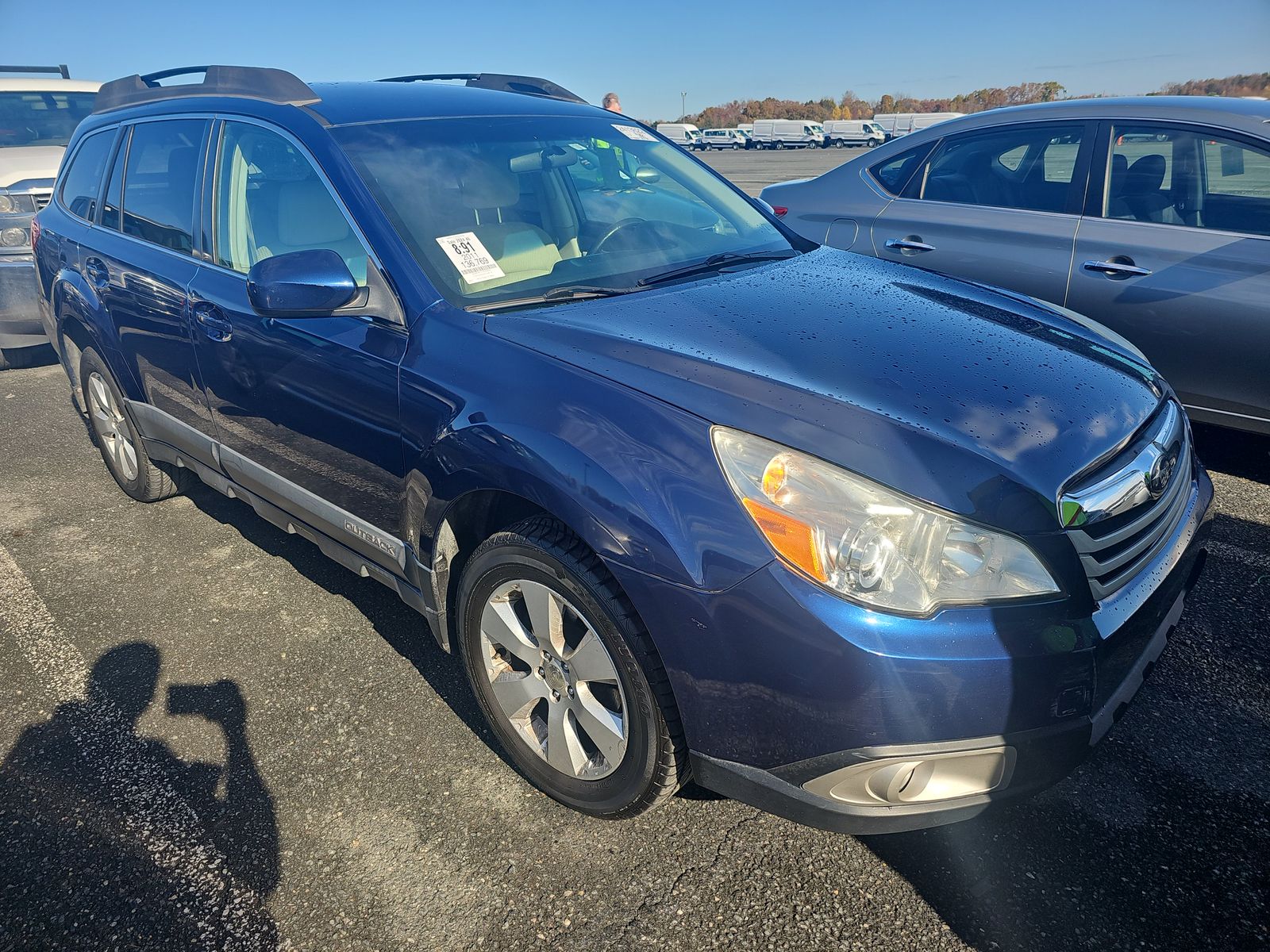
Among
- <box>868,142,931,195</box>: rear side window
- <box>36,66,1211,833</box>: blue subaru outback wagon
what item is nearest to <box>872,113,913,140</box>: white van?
<box>868,142,931,195</box>: rear side window

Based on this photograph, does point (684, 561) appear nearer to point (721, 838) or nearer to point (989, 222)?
point (721, 838)

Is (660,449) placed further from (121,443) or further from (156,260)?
(121,443)

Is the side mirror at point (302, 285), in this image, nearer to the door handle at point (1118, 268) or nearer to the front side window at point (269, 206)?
the front side window at point (269, 206)

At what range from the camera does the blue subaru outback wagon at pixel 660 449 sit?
1629 millimetres

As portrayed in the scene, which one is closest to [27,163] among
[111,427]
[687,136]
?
[111,427]

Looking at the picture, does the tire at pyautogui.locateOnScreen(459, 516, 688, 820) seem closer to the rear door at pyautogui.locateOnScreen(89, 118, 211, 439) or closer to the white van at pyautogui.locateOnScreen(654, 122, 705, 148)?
the rear door at pyautogui.locateOnScreen(89, 118, 211, 439)

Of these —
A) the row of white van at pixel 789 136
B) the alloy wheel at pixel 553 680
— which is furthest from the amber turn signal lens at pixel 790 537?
the row of white van at pixel 789 136

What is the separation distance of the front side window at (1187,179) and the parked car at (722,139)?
56950mm

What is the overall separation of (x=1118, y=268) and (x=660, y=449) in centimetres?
308

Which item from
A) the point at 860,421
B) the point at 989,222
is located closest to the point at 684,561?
the point at 860,421

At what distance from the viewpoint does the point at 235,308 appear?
2.81 m

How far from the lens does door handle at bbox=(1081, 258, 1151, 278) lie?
3.75 metres

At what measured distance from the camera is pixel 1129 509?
6.09ft

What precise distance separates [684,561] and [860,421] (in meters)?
0.47
